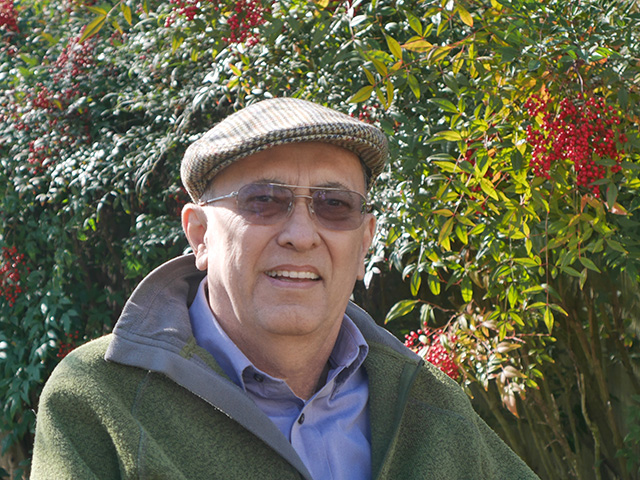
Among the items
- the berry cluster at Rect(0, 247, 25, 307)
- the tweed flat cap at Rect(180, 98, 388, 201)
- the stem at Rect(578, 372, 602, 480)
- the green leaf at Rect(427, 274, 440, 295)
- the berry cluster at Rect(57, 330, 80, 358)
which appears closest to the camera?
the tweed flat cap at Rect(180, 98, 388, 201)

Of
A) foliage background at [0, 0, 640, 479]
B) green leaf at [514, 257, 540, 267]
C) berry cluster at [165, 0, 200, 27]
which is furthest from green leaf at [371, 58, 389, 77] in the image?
berry cluster at [165, 0, 200, 27]

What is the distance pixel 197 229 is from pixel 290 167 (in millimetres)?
294

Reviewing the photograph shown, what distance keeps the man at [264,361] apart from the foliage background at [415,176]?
1.65 ft

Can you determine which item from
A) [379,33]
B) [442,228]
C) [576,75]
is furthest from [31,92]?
[576,75]

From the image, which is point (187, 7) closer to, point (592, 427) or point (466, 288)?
point (466, 288)

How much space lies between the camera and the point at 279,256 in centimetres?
163

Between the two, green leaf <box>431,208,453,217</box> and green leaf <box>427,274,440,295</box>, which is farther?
green leaf <box>427,274,440,295</box>

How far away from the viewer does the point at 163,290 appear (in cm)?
175

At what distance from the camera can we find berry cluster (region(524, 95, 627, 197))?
208cm

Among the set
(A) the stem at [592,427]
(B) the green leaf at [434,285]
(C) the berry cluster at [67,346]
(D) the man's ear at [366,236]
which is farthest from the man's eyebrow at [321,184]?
(C) the berry cluster at [67,346]

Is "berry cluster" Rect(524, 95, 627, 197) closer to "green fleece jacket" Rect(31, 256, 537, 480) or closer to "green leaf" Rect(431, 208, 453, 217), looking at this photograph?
"green leaf" Rect(431, 208, 453, 217)

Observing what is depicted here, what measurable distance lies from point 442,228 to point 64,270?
86.5 inches

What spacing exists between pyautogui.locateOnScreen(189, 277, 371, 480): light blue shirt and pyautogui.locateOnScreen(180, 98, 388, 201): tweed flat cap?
0.31 metres

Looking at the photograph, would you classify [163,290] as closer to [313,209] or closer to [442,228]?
[313,209]
